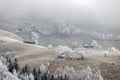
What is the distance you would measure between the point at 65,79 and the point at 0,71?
92.9 m

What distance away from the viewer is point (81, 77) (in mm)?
199125

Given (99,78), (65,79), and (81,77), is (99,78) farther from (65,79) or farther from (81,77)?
(65,79)

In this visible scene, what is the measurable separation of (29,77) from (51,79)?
65.0 feet

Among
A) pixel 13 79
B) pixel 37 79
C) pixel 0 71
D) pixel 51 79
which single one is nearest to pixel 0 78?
pixel 0 71

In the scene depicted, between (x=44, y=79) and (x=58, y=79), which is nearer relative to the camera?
(x=44, y=79)

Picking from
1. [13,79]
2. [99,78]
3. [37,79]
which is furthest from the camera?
[99,78]

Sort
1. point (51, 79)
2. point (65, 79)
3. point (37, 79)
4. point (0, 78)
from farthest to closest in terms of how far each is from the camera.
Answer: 1. point (65, 79)
2. point (51, 79)
3. point (37, 79)
4. point (0, 78)

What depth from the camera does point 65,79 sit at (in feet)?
569

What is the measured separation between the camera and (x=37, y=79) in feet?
462

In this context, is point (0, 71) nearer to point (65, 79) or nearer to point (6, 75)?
point (6, 75)

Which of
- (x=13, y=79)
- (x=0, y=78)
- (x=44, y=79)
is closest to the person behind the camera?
(x=0, y=78)

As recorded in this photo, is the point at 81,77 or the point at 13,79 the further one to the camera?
the point at 81,77

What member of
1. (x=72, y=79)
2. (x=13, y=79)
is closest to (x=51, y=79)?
(x=72, y=79)

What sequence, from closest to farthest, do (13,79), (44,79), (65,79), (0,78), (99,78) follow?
(0,78), (13,79), (44,79), (65,79), (99,78)
